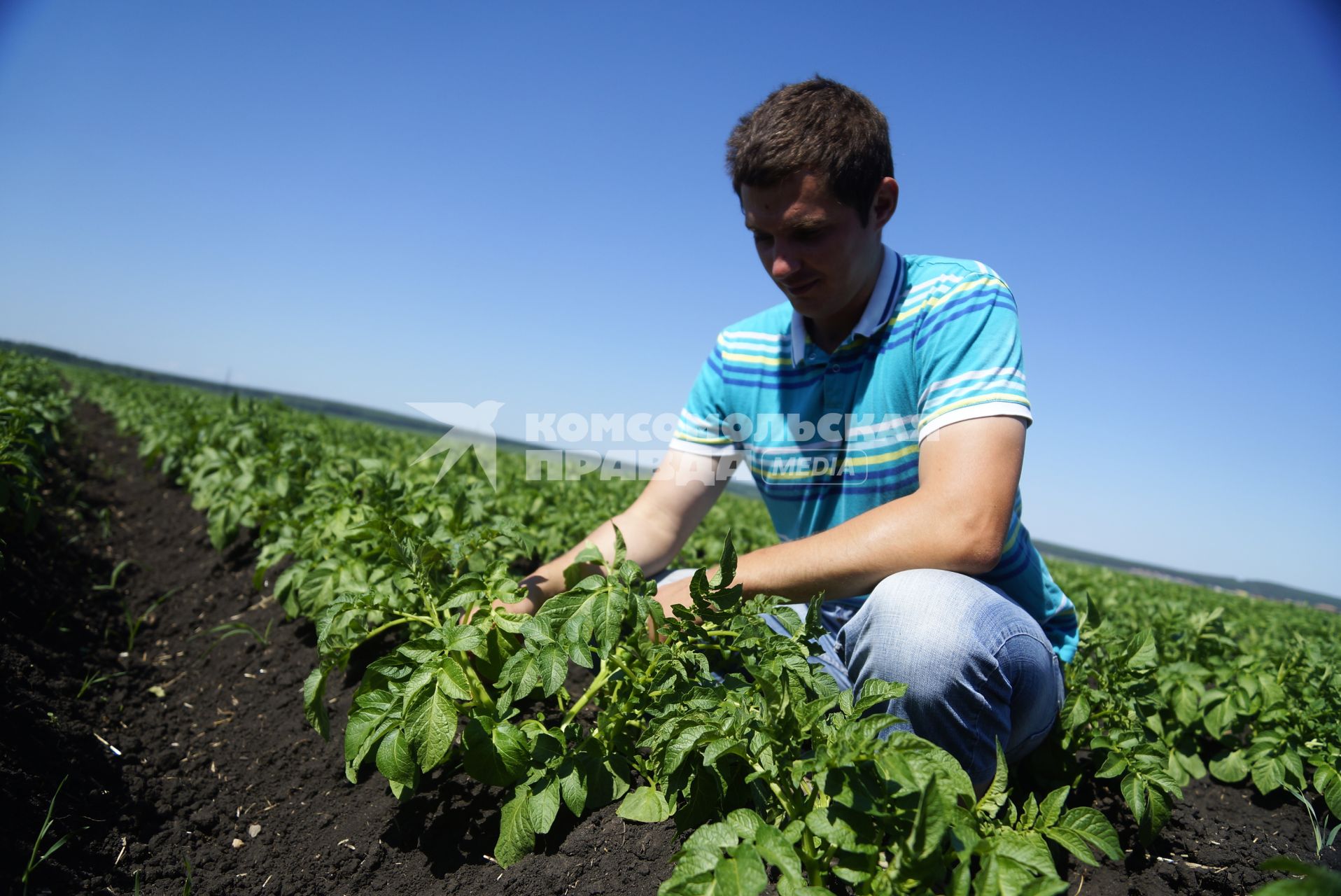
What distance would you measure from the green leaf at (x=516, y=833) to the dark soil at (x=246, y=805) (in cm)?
5

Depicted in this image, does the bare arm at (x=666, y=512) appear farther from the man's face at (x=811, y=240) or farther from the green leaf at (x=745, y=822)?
the green leaf at (x=745, y=822)

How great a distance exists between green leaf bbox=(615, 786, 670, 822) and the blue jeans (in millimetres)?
460

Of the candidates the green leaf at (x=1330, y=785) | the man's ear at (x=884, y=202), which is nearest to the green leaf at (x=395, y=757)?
the man's ear at (x=884, y=202)

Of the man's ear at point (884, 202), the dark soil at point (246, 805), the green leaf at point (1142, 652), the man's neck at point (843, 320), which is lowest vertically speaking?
the dark soil at point (246, 805)

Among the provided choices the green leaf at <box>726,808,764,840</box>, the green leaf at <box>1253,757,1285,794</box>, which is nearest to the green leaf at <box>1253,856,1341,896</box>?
the green leaf at <box>726,808,764,840</box>

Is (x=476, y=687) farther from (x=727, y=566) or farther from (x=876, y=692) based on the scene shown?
(x=876, y=692)

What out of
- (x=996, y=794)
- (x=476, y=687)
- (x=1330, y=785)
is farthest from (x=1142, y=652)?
(x=476, y=687)

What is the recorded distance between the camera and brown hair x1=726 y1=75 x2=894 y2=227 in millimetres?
1823

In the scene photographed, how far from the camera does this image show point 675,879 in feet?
3.18

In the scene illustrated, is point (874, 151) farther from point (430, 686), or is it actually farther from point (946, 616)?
point (430, 686)

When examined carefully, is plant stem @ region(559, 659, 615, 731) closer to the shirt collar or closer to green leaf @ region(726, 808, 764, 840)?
green leaf @ region(726, 808, 764, 840)

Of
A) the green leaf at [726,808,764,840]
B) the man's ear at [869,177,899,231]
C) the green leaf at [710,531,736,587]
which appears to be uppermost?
the man's ear at [869,177,899,231]

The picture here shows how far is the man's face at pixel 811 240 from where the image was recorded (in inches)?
73.1

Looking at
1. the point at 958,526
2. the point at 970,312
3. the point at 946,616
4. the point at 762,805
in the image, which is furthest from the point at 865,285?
the point at 762,805
